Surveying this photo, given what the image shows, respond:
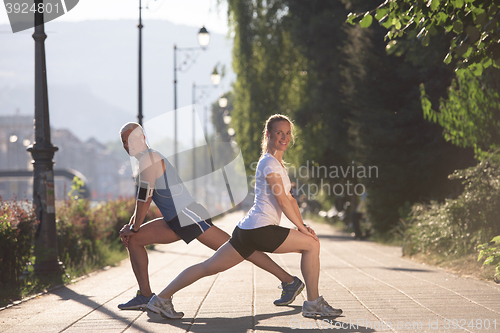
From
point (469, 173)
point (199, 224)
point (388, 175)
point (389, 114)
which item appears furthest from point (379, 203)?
point (199, 224)

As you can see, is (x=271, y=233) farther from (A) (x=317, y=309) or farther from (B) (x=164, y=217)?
(B) (x=164, y=217)

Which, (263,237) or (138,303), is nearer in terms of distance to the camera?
(263,237)

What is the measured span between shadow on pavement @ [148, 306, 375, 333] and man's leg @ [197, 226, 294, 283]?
39 cm

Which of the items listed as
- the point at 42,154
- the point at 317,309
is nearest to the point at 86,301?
the point at 317,309

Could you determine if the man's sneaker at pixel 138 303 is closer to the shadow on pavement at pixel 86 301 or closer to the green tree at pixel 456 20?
the shadow on pavement at pixel 86 301

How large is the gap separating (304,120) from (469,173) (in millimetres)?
15610

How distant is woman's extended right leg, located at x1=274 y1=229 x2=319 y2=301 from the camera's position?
5.41m

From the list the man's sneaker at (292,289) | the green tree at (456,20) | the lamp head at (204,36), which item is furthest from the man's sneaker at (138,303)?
the lamp head at (204,36)

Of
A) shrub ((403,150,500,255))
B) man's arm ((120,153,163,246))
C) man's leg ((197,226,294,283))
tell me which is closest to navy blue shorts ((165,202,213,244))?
man's leg ((197,226,294,283))

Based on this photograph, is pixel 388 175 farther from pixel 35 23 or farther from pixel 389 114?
pixel 35 23

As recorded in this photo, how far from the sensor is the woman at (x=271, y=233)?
529 centimetres

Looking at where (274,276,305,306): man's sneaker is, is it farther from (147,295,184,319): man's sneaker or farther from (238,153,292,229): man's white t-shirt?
(147,295,184,319): man's sneaker

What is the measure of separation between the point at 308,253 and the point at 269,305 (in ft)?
4.22

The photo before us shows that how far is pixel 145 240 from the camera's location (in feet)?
19.9
